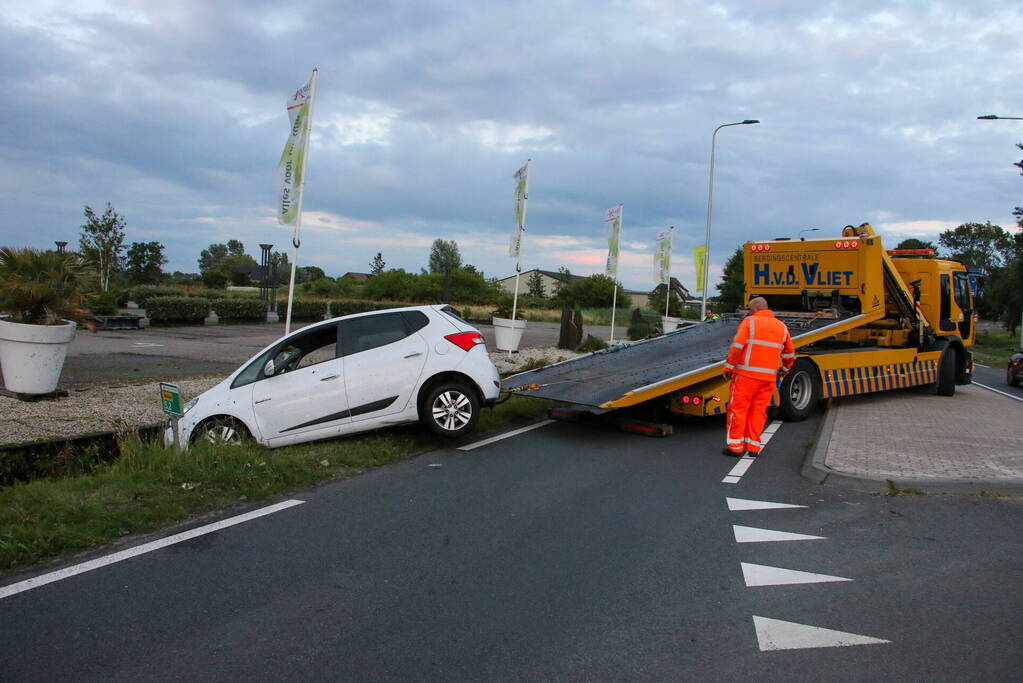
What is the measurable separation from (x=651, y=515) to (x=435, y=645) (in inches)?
112

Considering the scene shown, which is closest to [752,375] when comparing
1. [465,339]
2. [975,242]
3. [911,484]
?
[911,484]

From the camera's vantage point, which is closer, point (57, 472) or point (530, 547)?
point (530, 547)

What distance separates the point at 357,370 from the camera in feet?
28.2

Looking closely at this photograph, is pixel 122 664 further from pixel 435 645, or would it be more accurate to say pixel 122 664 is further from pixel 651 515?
pixel 651 515

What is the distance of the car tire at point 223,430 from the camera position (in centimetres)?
818

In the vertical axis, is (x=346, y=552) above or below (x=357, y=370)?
below

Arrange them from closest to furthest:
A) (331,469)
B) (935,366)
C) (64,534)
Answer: (64,534)
(331,469)
(935,366)

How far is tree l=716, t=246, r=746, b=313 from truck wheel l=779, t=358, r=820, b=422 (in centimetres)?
3771

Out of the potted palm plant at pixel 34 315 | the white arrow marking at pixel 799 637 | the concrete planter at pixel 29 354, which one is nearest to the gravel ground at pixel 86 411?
the concrete planter at pixel 29 354

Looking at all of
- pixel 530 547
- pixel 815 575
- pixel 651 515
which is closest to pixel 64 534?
pixel 530 547

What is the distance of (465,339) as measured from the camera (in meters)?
9.13

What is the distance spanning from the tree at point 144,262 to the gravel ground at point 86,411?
1685 inches

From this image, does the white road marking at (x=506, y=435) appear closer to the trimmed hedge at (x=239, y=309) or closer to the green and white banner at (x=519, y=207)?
the green and white banner at (x=519, y=207)

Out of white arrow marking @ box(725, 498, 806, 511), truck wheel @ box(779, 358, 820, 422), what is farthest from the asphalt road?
truck wheel @ box(779, 358, 820, 422)
